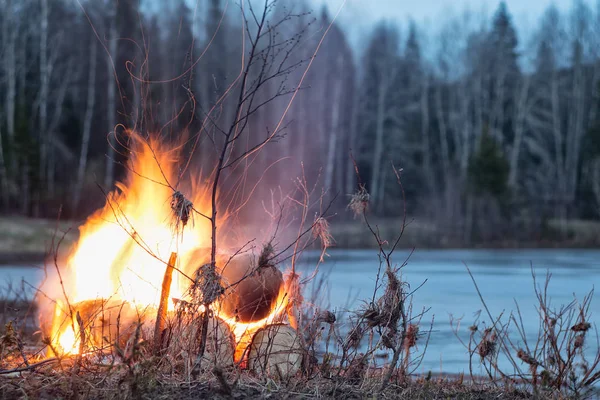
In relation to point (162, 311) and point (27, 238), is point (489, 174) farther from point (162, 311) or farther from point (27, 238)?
point (162, 311)

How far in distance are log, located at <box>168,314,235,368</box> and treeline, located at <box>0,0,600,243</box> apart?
734 inches

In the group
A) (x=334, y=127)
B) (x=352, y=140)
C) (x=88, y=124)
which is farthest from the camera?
(x=352, y=140)

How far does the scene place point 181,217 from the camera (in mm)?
4766

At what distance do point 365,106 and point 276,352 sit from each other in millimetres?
34024

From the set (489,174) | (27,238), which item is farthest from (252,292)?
(489,174)

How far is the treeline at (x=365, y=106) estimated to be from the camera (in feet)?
96.2

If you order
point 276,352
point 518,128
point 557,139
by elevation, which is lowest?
point 276,352

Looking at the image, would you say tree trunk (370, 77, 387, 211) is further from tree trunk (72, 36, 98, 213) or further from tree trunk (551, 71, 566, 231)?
tree trunk (72, 36, 98, 213)

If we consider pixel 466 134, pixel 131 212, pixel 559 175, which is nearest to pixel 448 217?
pixel 466 134

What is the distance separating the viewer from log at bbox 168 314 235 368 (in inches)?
191

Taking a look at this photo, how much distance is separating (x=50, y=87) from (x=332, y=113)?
11.8 meters

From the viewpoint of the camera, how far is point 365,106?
3850 cm

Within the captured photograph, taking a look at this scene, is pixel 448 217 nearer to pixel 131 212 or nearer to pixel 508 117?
pixel 508 117

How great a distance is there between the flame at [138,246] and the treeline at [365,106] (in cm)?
1729
